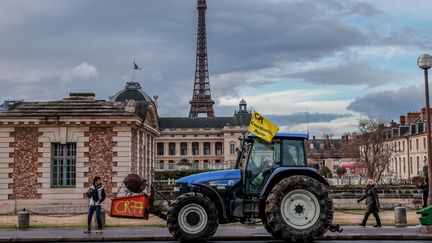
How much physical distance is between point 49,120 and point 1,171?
10.3 ft

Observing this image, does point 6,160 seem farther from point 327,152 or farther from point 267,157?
point 327,152

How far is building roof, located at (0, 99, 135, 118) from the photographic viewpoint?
93.4 feet

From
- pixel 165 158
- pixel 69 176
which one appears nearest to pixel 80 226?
pixel 69 176

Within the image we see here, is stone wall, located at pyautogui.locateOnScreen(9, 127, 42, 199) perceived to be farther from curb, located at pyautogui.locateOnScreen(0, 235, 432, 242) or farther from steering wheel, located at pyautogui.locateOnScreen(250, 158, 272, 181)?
steering wheel, located at pyautogui.locateOnScreen(250, 158, 272, 181)

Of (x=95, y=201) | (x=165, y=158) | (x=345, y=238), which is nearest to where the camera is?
(x=345, y=238)

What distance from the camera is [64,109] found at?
29062mm

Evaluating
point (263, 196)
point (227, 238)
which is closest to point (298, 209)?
point (263, 196)

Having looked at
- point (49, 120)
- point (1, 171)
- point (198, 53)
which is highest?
point (198, 53)

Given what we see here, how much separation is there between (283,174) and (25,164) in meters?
16.8

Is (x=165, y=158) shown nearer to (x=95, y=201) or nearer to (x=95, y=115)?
(x=95, y=115)

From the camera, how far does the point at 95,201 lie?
62.6 feet

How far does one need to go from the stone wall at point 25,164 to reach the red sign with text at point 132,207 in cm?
1409

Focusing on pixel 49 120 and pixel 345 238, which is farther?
pixel 49 120

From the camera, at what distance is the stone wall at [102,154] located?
93.4ft
